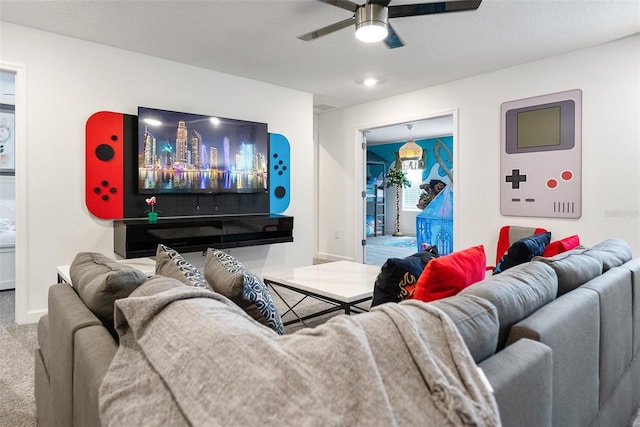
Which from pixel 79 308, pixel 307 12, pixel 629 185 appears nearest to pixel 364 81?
pixel 307 12

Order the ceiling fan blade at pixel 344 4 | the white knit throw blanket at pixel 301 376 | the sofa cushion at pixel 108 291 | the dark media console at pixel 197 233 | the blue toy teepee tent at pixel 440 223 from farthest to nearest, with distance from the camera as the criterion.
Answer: the blue toy teepee tent at pixel 440 223 < the dark media console at pixel 197 233 < the ceiling fan blade at pixel 344 4 < the sofa cushion at pixel 108 291 < the white knit throw blanket at pixel 301 376

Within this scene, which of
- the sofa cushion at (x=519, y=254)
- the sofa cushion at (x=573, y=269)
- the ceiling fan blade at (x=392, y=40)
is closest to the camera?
the sofa cushion at (x=573, y=269)

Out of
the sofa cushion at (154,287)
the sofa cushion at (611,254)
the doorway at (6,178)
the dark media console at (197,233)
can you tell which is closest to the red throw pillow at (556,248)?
the sofa cushion at (611,254)

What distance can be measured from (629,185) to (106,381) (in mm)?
4132

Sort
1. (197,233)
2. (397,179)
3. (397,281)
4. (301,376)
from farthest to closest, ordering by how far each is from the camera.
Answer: (397,179) < (197,233) < (397,281) < (301,376)

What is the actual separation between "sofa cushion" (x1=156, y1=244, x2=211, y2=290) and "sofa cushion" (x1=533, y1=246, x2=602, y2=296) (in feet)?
4.54

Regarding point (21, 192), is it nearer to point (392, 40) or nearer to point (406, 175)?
point (392, 40)

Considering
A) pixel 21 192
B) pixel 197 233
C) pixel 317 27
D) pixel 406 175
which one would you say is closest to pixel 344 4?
pixel 317 27

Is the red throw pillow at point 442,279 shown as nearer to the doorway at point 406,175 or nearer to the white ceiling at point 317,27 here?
the white ceiling at point 317,27

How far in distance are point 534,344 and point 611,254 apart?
1.47 meters

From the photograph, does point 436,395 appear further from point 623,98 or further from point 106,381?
point 623,98

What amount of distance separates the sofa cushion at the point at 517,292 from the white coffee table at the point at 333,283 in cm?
110

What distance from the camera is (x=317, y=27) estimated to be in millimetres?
3240

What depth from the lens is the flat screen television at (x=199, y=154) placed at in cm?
375
